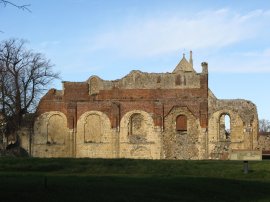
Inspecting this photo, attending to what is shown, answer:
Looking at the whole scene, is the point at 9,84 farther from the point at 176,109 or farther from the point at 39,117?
the point at 176,109

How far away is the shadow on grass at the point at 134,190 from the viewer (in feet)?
42.0

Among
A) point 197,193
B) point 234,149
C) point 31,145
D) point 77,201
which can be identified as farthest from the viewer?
point 31,145

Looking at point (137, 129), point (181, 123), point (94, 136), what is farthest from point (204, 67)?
point (94, 136)

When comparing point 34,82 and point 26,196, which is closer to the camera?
point 26,196

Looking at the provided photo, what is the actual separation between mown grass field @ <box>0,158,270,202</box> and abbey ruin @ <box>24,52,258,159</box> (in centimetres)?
1406

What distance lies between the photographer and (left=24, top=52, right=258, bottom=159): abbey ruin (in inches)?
1519

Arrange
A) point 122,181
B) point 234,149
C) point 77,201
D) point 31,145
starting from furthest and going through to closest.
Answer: point 31,145 < point 234,149 < point 122,181 < point 77,201

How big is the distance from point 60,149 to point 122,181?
24.0 metres

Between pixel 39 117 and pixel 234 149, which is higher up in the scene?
pixel 39 117

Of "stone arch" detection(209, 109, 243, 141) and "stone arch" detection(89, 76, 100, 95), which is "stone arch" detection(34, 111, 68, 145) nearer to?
"stone arch" detection(89, 76, 100, 95)

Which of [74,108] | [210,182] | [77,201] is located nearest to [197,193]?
[210,182]

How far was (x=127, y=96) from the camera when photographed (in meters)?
40.4

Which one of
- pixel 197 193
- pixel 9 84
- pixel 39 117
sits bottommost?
pixel 197 193

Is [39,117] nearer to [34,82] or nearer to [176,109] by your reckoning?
[34,82]
